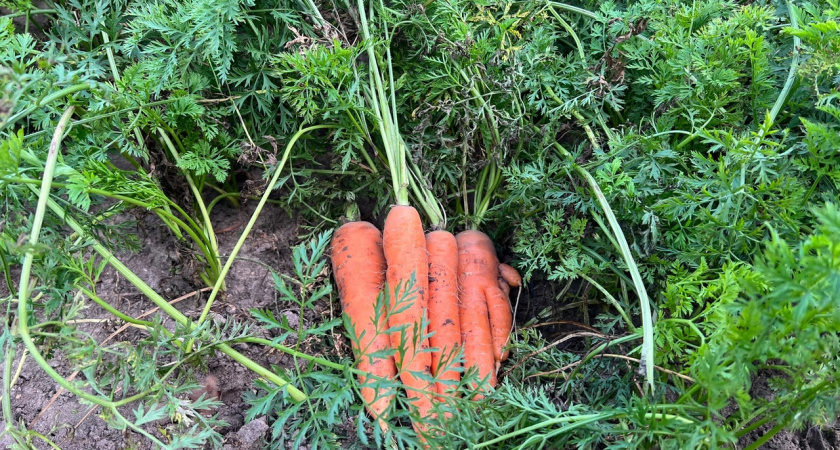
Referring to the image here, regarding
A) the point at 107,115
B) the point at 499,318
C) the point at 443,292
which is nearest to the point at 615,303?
the point at 499,318

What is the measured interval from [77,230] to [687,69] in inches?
68.7

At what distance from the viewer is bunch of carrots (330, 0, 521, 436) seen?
1826 mm

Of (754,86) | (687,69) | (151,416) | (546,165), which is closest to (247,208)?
(151,416)

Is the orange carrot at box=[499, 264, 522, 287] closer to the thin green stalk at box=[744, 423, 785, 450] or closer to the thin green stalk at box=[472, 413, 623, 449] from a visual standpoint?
the thin green stalk at box=[472, 413, 623, 449]

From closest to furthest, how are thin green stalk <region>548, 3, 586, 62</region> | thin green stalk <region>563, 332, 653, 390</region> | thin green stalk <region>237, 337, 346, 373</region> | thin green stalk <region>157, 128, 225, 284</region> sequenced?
thin green stalk <region>237, 337, 346, 373</region> < thin green stalk <region>563, 332, 653, 390</region> < thin green stalk <region>157, 128, 225, 284</region> < thin green stalk <region>548, 3, 586, 62</region>

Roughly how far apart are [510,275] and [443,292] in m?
0.25

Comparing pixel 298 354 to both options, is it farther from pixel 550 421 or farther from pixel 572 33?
pixel 572 33

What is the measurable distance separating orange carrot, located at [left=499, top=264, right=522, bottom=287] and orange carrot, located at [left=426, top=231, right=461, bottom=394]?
0.17m

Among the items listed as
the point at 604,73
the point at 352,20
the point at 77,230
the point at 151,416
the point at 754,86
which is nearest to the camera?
the point at 151,416

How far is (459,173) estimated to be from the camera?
6.50ft

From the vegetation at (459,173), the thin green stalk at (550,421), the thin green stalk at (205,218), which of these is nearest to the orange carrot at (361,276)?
the vegetation at (459,173)

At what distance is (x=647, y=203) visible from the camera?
1.67 m

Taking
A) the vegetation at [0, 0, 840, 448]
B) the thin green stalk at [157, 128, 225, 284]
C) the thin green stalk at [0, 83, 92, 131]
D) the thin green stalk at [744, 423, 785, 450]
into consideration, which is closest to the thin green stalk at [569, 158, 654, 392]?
the vegetation at [0, 0, 840, 448]

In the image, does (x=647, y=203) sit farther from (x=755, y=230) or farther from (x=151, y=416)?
(x=151, y=416)
